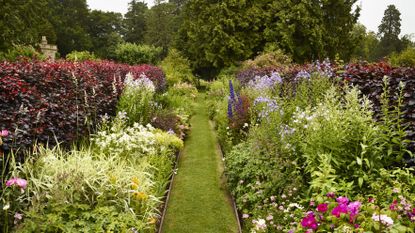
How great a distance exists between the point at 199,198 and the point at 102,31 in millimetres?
47884

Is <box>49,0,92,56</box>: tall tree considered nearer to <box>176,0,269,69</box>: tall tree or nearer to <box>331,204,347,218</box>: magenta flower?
<box>176,0,269,69</box>: tall tree

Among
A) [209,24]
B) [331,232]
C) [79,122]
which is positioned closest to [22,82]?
Result: [79,122]

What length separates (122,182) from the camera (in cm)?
416

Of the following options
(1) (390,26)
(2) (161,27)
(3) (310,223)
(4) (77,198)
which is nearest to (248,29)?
(2) (161,27)

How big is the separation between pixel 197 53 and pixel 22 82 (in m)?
25.2

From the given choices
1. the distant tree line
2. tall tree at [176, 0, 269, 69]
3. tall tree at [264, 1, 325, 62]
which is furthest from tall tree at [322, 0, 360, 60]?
tall tree at [176, 0, 269, 69]

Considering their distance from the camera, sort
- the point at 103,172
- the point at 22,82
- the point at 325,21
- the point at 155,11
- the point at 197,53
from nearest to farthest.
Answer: the point at 103,172 < the point at 22,82 < the point at 325,21 < the point at 197,53 < the point at 155,11

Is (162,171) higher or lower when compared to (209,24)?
lower

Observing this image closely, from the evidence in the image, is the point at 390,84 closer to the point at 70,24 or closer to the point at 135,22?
the point at 70,24

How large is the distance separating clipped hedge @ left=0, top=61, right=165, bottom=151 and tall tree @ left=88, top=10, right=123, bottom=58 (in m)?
40.5

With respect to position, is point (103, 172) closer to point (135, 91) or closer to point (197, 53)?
point (135, 91)

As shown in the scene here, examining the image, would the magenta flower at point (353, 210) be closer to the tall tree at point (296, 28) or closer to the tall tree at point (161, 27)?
the tall tree at point (296, 28)

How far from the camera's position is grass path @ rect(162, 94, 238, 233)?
16.3ft

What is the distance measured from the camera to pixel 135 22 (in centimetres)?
5191
